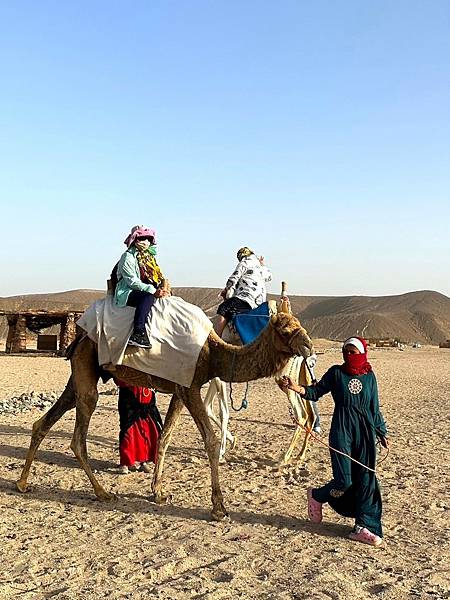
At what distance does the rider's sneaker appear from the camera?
6.80m

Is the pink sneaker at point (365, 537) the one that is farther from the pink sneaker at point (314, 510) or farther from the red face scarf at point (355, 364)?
the red face scarf at point (355, 364)

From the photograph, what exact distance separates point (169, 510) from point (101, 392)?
39.1ft

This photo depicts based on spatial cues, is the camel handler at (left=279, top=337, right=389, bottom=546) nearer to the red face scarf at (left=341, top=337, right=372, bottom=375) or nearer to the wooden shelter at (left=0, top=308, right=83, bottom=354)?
the red face scarf at (left=341, top=337, right=372, bottom=375)

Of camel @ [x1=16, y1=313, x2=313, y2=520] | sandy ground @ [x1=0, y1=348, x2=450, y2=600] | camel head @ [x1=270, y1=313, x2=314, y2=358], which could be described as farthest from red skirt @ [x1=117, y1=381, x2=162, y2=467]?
camel head @ [x1=270, y1=313, x2=314, y2=358]

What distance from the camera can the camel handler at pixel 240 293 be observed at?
8547 millimetres

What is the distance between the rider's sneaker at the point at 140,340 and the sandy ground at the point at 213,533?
1.67m

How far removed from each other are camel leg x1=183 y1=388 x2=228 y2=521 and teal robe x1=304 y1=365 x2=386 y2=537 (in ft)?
3.29

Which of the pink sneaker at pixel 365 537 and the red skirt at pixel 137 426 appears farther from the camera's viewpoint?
the red skirt at pixel 137 426

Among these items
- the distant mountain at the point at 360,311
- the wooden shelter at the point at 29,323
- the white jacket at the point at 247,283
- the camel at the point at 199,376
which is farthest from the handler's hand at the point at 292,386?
the distant mountain at the point at 360,311

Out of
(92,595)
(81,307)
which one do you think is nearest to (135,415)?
(92,595)

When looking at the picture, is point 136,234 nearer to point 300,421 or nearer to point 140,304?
point 140,304

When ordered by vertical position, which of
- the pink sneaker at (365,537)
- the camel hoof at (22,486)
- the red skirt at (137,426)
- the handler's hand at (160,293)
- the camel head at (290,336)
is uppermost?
the handler's hand at (160,293)

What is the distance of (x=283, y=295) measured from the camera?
7348 millimetres

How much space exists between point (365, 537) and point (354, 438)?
0.83 metres
